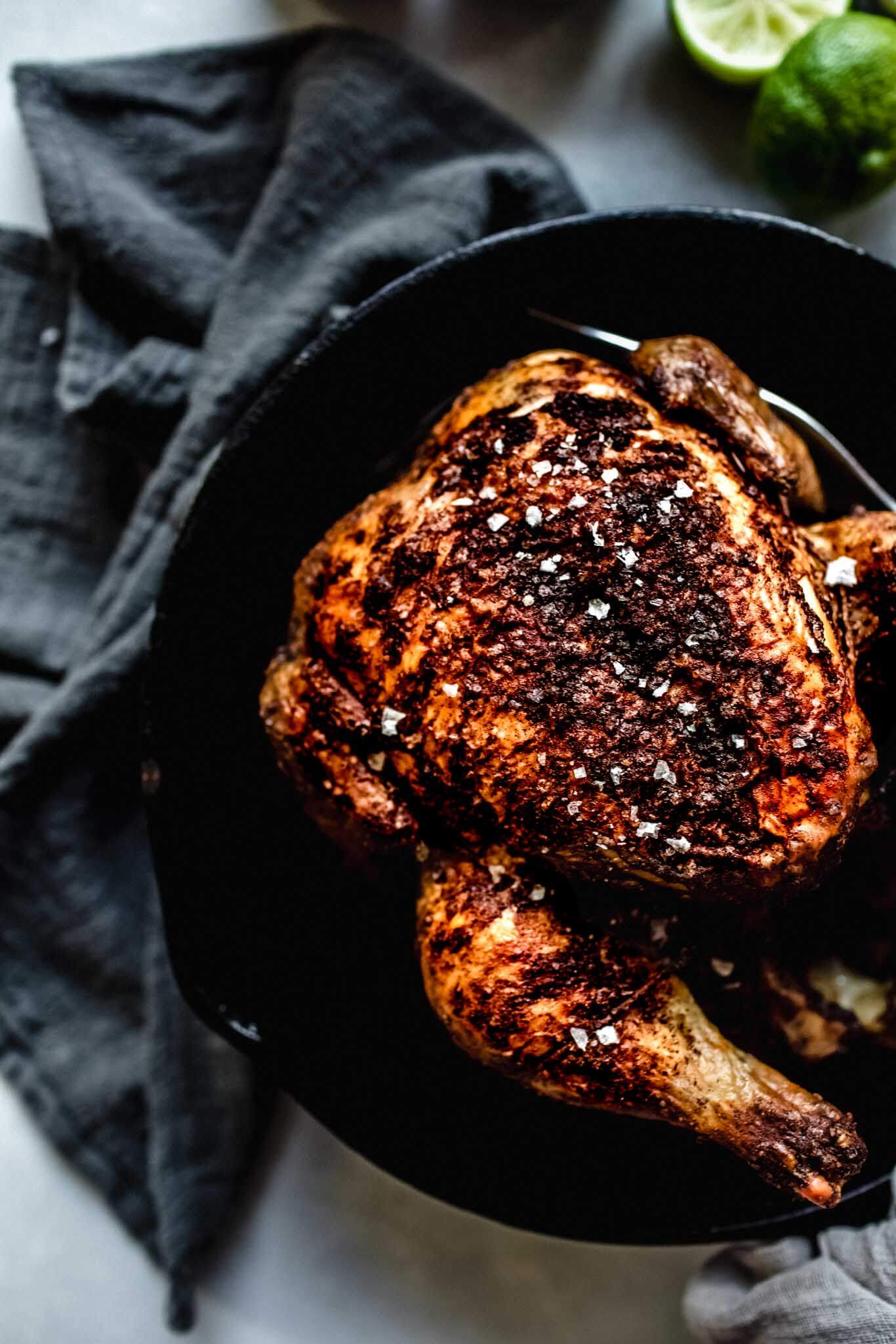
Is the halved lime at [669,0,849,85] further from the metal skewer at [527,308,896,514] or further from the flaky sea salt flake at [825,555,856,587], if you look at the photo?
the flaky sea salt flake at [825,555,856,587]

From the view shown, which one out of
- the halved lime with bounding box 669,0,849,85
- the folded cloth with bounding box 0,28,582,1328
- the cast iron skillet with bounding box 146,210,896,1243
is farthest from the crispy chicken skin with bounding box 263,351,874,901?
the halved lime with bounding box 669,0,849,85

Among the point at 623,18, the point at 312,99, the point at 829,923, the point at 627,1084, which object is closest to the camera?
the point at 627,1084

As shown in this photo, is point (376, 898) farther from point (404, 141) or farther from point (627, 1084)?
point (404, 141)

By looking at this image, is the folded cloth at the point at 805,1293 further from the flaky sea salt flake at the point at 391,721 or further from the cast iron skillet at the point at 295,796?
the flaky sea salt flake at the point at 391,721

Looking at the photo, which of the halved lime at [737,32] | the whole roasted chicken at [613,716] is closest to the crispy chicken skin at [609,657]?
the whole roasted chicken at [613,716]

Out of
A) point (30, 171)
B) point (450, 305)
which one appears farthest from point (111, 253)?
point (450, 305)
